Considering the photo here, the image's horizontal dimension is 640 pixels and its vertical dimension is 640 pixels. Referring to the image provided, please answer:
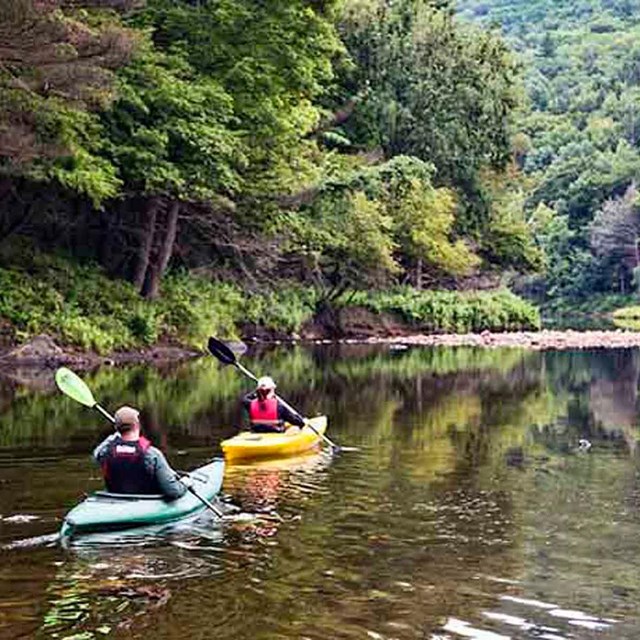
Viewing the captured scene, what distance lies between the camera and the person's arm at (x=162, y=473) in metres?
10.6

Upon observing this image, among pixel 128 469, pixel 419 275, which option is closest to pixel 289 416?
pixel 128 469

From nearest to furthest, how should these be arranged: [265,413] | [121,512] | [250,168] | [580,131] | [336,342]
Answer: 1. [121,512]
2. [265,413]
3. [250,168]
4. [336,342]
5. [580,131]

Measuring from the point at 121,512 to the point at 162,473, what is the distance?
0.61 metres

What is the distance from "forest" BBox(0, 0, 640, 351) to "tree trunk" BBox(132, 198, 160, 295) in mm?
92

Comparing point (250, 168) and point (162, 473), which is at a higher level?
point (250, 168)

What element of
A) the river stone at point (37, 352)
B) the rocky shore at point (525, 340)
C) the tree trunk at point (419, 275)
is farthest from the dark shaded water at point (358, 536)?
the tree trunk at point (419, 275)

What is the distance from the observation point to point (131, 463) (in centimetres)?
1057

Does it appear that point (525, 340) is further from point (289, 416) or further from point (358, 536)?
point (358, 536)

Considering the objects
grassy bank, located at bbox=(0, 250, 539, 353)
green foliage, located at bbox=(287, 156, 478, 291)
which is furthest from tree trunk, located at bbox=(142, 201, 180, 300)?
green foliage, located at bbox=(287, 156, 478, 291)

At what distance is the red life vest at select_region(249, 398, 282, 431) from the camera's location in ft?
51.4

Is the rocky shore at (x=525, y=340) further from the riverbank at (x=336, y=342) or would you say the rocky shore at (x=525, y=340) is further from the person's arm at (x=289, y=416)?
the person's arm at (x=289, y=416)

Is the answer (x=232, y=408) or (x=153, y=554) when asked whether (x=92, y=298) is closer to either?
(x=232, y=408)

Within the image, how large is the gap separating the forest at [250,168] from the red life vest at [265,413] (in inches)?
418

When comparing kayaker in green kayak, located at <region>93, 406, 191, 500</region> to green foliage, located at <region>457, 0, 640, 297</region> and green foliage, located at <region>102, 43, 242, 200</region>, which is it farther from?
green foliage, located at <region>457, 0, 640, 297</region>
